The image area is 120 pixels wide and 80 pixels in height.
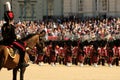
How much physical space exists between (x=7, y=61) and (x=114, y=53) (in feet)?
47.2

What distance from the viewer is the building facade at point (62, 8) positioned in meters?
50.2

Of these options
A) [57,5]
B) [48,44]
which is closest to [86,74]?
[48,44]

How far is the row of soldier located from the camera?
3114 centimetres

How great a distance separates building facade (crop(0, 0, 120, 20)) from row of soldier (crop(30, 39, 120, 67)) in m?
17.5

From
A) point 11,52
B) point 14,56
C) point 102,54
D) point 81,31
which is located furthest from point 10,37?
point 81,31

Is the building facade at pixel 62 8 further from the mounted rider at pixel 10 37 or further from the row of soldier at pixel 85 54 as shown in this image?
the mounted rider at pixel 10 37

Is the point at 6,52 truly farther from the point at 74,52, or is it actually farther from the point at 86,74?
the point at 74,52

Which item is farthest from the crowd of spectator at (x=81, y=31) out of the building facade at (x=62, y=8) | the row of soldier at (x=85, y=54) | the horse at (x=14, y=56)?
the horse at (x=14, y=56)

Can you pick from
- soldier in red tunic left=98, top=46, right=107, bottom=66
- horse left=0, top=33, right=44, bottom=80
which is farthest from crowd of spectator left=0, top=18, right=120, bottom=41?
horse left=0, top=33, right=44, bottom=80

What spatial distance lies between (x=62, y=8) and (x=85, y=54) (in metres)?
22.6

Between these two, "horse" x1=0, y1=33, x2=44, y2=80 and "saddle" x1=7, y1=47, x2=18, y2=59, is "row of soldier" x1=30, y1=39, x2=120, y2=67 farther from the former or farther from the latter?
"saddle" x1=7, y1=47, x2=18, y2=59

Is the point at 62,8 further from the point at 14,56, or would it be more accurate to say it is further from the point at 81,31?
the point at 14,56

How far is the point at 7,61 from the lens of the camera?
1772 centimetres

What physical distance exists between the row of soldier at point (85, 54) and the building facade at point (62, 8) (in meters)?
17.5
